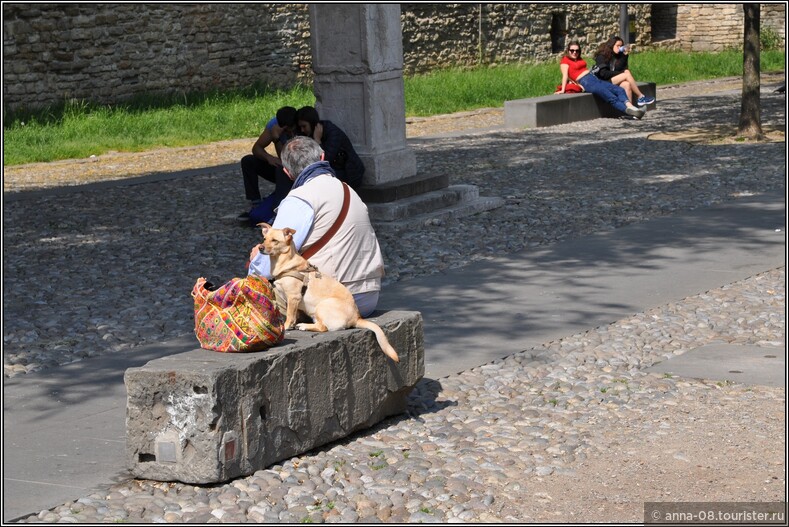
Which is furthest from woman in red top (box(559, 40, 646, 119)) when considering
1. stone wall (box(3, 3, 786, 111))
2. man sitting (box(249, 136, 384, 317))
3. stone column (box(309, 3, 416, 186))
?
man sitting (box(249, 136, 384, 317))

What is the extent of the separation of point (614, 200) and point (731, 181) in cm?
162

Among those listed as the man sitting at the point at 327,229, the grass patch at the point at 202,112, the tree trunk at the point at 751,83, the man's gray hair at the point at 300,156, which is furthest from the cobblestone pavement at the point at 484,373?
the grass patch at the point at 202,112

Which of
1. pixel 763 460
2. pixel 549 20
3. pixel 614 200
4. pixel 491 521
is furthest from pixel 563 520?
pixel 549 20

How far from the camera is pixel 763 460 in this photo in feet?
16.5

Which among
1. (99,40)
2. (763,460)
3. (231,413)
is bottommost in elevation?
(763,460)

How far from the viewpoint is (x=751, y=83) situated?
15594 millimetres

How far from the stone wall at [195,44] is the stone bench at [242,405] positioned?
14.4m

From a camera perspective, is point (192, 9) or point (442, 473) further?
point (192, 9)

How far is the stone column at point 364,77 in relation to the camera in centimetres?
1093

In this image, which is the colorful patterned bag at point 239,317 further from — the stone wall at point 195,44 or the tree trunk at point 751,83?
the stone wall at point 195,44

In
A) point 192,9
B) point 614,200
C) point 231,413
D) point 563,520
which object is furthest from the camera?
point 192,9

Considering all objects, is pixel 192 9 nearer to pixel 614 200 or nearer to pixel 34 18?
pixel 34 18

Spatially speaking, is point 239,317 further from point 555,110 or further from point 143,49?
point 143,49

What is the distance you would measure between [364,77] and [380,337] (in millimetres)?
5851
